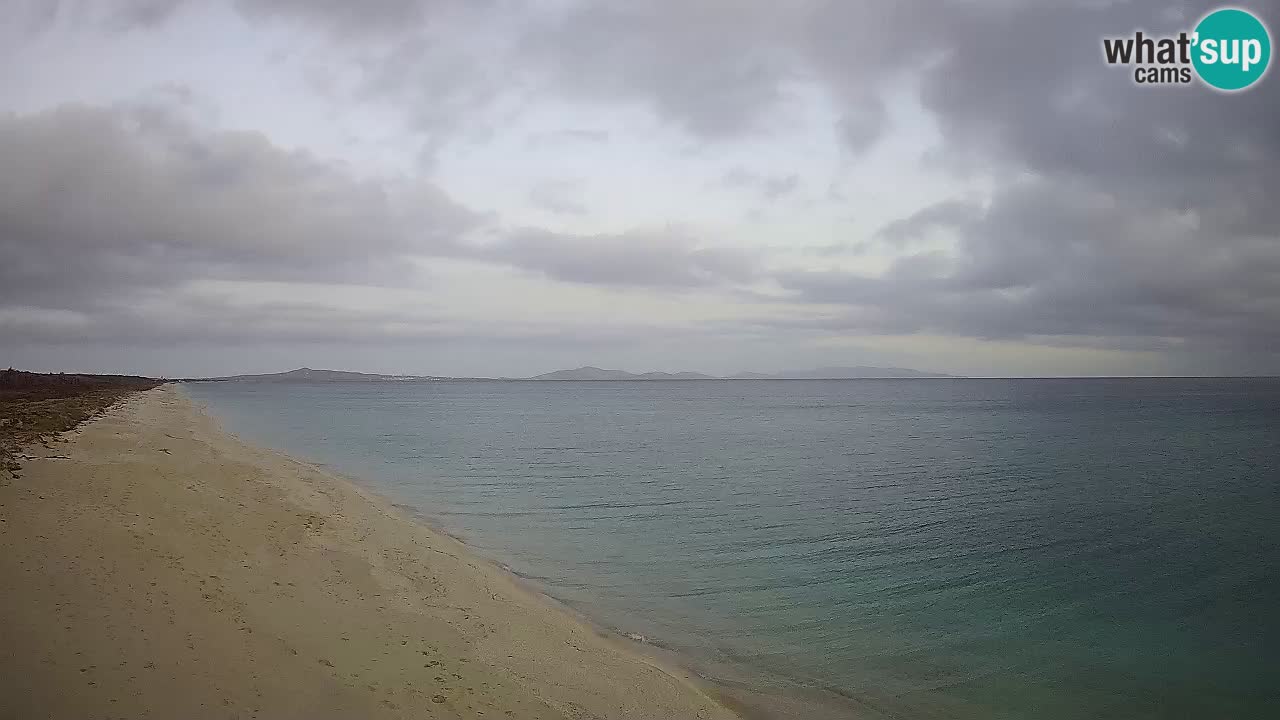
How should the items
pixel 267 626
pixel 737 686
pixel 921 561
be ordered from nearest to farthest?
pixel 267 626 < pixel 737 686 < pixel 921 561

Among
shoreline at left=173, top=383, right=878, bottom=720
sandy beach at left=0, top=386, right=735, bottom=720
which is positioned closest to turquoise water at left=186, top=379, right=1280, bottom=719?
shoreline at left=173, top=383, right=878, bottom=720

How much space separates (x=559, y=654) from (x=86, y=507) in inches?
462

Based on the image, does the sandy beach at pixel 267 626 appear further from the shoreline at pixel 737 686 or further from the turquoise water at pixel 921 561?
the turquoise water at pixel 921 561

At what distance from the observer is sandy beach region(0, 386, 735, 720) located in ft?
25.1

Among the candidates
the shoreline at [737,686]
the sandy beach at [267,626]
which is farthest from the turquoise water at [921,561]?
the sandy beach at [267,626]

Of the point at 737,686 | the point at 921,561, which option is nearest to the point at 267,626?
the point at 737,686

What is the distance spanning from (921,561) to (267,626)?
1590cm

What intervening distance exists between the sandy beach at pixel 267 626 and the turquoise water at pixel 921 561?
2.37 meters

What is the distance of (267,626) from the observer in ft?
31.9

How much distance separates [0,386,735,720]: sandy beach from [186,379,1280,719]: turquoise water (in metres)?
2.37

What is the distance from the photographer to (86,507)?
1475 cm

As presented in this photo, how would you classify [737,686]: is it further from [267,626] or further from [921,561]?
[921,561]

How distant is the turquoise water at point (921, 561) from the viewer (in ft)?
37.2

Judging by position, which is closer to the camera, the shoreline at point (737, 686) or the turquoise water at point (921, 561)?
the shoreline at point (737, 686)
